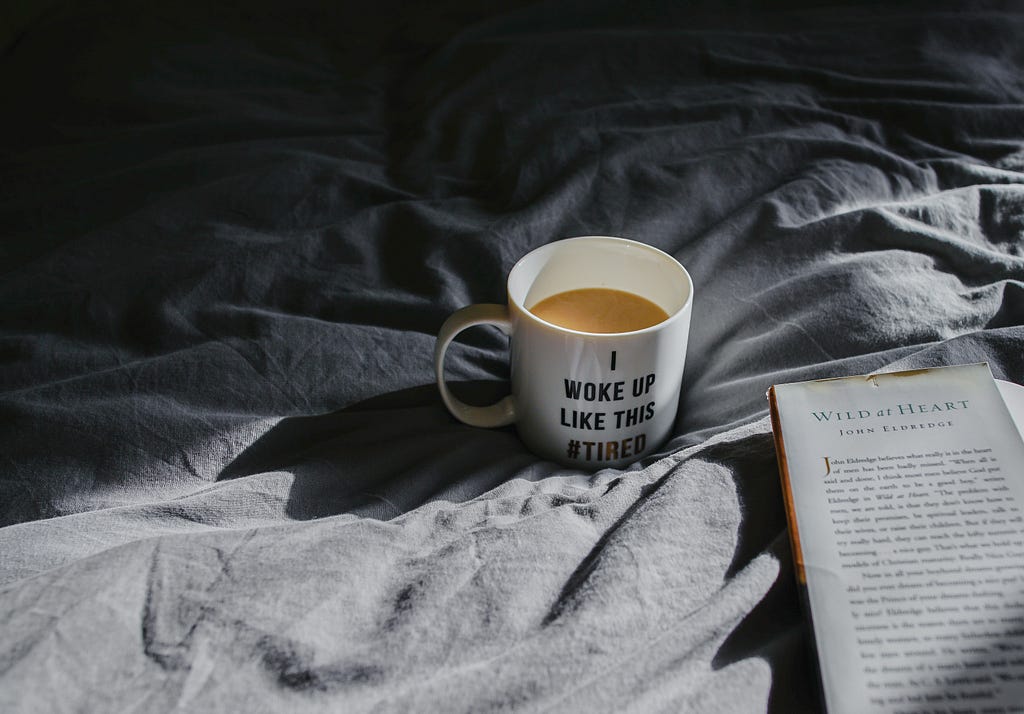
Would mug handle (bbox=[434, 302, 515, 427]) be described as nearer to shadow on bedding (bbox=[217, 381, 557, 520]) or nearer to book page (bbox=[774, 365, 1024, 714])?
shadow on bedding (bbox=[217, 381, 557, 520])

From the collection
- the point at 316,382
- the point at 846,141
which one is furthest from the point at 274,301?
the point at 846,141

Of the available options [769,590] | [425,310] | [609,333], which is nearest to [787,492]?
[769,590]

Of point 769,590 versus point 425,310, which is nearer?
point 769,590

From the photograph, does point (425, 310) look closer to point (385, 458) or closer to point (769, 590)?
point (385, 458)

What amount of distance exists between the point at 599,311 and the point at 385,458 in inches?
6.8

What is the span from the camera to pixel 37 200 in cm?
84

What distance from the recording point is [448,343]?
0.62 meters

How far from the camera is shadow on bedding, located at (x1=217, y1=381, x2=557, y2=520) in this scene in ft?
1.86

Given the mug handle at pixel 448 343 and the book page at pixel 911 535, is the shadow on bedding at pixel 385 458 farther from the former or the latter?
the book page at pixel 911 535

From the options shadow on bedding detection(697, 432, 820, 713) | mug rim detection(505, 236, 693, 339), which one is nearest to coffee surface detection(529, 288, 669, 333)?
mug rim detection(505, 236, 693, 339)

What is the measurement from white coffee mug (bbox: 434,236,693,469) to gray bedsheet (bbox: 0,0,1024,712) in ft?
0.07

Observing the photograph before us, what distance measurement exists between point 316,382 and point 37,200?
1.27 feet

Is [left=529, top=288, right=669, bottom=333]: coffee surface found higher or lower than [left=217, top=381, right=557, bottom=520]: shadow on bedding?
higher

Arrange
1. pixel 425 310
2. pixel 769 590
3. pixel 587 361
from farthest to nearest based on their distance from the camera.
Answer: pixel 425 310 → pixel 587 361 → pixel 769 590
